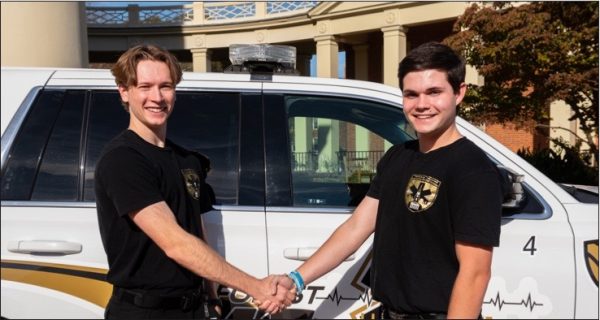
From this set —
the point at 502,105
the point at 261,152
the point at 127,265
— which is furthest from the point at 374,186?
the point at 502,105

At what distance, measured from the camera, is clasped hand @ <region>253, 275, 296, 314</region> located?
7.45 feet

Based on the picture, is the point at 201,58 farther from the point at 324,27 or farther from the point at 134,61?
the point at 134,61

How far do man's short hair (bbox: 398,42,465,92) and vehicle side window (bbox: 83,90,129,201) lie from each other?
1535 millimetres

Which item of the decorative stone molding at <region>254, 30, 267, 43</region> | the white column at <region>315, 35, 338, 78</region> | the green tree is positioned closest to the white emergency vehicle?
the green tree

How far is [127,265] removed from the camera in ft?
6.71

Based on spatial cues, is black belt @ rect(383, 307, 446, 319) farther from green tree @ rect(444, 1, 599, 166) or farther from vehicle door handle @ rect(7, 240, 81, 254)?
green tree @ rect(444, 1, 599, 166)

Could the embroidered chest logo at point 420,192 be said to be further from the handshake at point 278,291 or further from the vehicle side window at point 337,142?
the vehicle side window at point 337,142

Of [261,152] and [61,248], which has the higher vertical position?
[261,152]

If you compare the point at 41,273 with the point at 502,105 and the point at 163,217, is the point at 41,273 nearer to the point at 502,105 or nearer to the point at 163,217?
the point at 163,217

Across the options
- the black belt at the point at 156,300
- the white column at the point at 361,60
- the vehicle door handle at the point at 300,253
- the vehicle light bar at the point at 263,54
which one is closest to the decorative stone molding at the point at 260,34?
the white column at the point at 361,60

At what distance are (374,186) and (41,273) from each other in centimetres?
155

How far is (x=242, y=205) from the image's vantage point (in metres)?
2.68

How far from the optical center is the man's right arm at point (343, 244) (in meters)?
2.32

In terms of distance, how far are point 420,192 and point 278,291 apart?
79 cm
